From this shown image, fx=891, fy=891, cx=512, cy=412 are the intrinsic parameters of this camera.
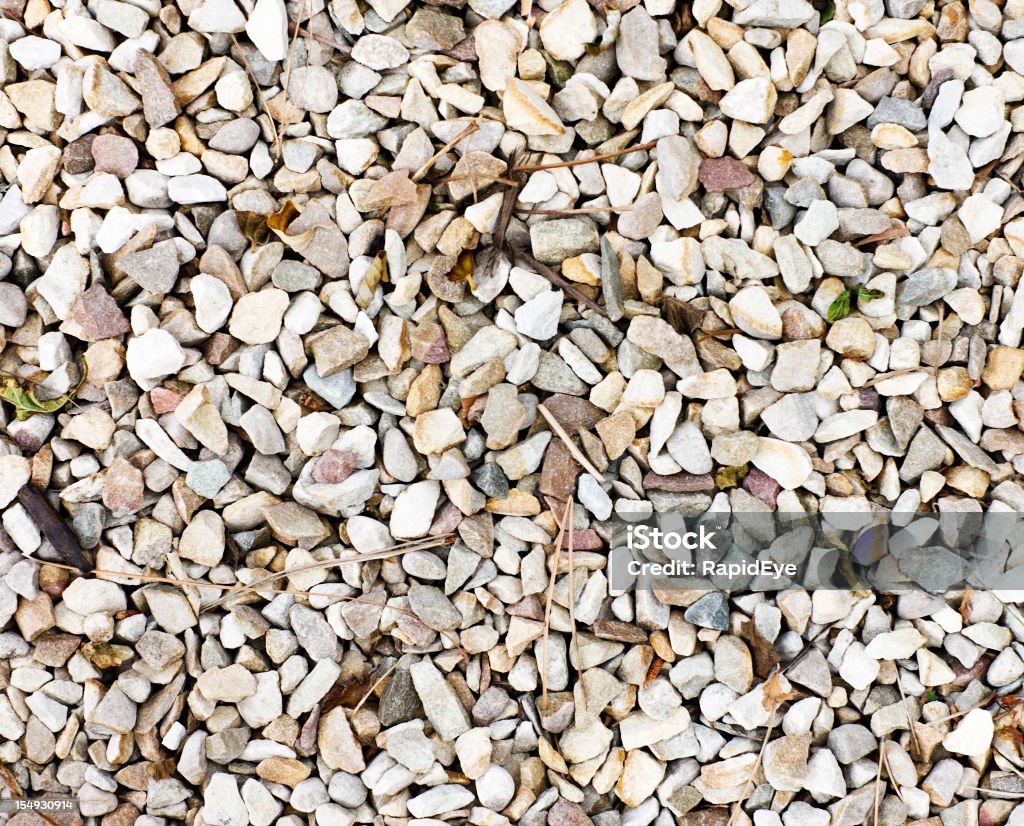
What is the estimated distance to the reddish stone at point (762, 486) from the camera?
1249 mm

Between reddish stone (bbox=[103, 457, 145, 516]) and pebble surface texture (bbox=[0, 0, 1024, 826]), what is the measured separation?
29 millimetres

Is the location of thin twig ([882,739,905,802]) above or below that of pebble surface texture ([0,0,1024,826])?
below

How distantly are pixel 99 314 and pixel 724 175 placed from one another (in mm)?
886

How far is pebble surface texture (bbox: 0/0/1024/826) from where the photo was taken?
48.4 inches

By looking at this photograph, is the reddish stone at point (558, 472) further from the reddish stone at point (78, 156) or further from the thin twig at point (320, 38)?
the reddish stone at point (78, 156)

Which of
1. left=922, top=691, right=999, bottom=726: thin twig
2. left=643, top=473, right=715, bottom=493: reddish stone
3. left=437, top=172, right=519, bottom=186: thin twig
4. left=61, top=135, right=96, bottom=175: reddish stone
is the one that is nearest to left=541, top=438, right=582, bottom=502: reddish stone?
left=643, top=473, right=715, bottom=493: reddish stone

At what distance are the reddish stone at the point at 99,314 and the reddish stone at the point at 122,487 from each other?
0.18 meters

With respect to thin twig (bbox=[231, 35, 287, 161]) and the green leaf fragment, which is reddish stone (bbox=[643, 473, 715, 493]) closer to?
the green leaf fragment

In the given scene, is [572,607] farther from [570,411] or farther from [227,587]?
[227,587]

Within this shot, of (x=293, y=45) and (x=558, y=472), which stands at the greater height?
(x=293, y=45)

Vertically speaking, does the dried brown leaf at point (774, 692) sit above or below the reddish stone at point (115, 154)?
below

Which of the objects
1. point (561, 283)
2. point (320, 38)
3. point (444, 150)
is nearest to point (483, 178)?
point (444, 150)

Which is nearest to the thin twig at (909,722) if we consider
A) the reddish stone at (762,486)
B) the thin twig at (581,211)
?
the reddish stone at (762,486)

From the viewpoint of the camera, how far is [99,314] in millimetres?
1221
